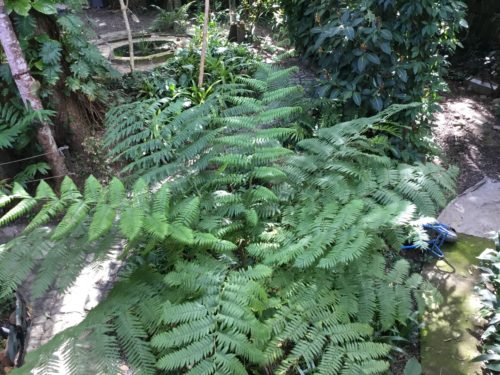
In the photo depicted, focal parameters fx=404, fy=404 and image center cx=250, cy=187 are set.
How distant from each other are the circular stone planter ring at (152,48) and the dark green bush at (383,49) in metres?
2.67

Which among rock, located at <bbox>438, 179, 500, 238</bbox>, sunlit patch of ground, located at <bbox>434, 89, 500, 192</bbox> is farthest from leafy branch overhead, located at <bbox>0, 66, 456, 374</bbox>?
sunlit patch of ground, located at <bbox>434, 89, 500, 192</bbox>

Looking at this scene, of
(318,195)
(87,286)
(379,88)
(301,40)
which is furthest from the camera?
(301,40)

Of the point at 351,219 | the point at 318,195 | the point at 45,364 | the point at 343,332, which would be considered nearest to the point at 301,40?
the point at 318,195

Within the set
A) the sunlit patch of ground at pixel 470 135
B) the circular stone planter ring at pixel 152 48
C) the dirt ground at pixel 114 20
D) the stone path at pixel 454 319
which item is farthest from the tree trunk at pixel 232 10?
the stone path at pixel 454 319

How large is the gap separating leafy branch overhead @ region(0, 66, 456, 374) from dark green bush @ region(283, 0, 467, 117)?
1.00 meters

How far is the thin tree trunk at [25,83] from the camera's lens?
291 centimetres

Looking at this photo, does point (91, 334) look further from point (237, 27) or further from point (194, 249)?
point (237, 27)

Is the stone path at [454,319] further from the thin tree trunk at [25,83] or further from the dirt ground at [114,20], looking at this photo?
the dirt ground at [114,20]

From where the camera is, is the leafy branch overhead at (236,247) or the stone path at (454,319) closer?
the leafy branch overhead at (236,247)

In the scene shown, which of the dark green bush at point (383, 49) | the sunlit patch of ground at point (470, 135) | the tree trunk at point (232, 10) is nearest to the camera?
the dark green bush at point (383, 49)

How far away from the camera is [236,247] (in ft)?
5.97

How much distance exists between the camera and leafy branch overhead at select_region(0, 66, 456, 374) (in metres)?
1.54

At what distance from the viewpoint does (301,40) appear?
4.78 m

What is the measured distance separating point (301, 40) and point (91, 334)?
4144 millimetres
